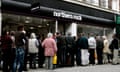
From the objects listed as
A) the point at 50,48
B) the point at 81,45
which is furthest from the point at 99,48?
the point at 50,48

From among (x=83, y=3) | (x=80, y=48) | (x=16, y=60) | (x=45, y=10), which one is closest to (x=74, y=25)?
(x=83, y=3)

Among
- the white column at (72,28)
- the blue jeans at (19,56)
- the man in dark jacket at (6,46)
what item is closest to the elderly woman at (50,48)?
the man in dark jacket at (6,46)

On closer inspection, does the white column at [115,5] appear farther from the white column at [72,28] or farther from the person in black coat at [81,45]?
the person in black coat at [81,45]

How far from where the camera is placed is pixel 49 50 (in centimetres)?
1568

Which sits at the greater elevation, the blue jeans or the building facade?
the building facade

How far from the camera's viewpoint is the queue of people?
519 inches

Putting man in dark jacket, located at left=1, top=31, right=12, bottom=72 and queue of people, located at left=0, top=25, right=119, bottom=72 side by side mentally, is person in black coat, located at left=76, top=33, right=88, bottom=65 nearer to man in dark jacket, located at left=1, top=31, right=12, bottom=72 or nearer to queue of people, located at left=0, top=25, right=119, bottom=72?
queue of people, located at left=0, top=25, right=119, bottom=72

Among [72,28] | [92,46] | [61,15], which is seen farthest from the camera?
[72,28]

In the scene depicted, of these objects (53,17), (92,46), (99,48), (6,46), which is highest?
(53,17)

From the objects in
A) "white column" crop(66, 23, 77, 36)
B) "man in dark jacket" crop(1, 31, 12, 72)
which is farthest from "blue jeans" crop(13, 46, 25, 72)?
"white column" crop(66, 23, 77, 36)

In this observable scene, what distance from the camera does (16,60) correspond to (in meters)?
13.1

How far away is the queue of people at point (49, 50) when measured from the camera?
13180mm

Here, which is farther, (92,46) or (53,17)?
(53,17)

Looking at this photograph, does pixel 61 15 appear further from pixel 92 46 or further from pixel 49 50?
pixel 49 50
